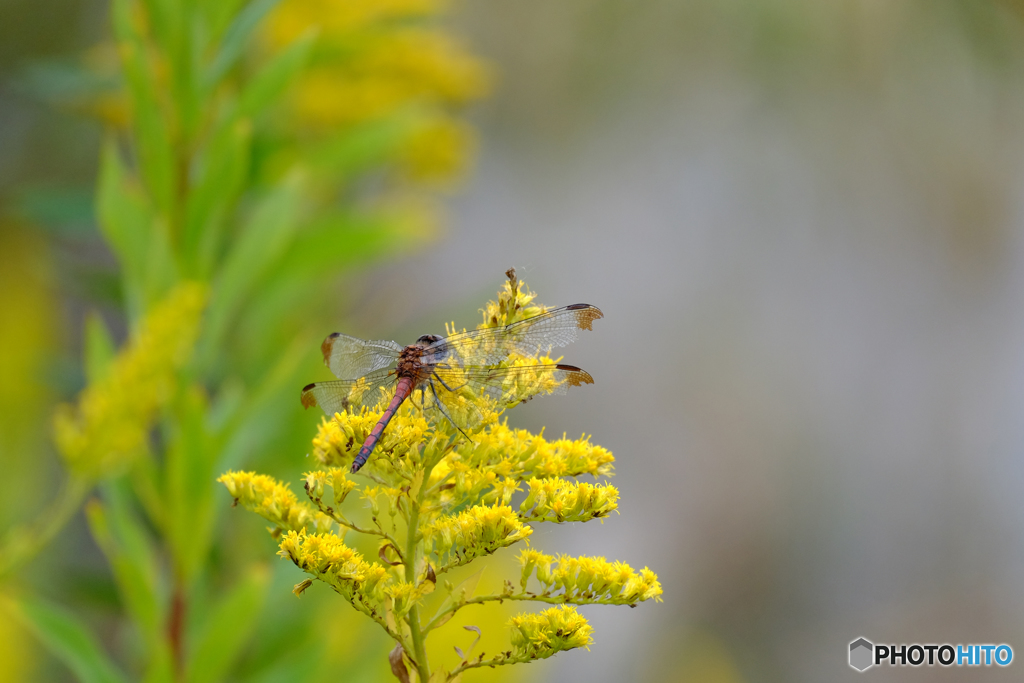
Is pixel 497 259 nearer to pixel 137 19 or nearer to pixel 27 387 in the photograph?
pixel 27 387

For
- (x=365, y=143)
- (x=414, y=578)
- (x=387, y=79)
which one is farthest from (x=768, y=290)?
(x=414, y=578)

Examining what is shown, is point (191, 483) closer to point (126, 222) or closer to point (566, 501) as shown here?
point (126, 222)

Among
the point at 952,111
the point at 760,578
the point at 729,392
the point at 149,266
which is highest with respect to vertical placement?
the point at 952,111

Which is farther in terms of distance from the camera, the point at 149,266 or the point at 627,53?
the point at 627,53

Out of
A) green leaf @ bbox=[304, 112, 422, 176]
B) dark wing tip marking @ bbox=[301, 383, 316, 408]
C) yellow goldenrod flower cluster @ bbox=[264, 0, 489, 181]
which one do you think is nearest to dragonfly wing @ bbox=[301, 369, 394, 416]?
dark wing tip marking @ bbox=[301, 383, 316, 408]

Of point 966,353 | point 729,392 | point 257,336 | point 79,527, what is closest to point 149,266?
point 257,336

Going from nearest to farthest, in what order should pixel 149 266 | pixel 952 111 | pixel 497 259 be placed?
pixel 149 266, pixel 952 111, pixel 497 259

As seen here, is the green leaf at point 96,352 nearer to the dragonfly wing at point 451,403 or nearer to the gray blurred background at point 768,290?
the dragonfly wing at point 451,403

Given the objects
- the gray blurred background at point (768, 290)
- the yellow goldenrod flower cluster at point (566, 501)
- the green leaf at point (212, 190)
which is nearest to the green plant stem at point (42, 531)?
the yellow goldenrod flower cluster at point (566, 501)
